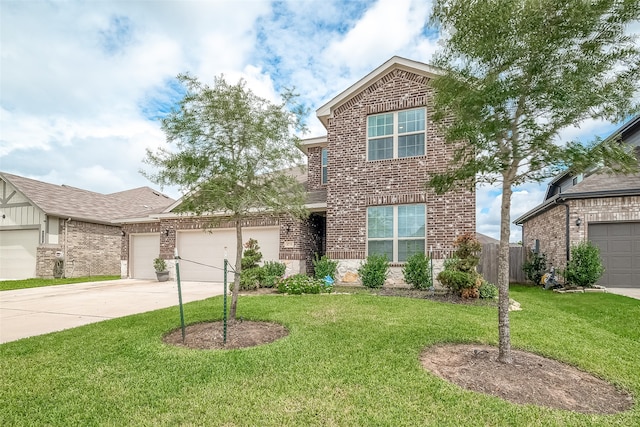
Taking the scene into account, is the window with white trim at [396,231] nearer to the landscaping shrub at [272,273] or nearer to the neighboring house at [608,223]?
the landscaping shrub at [272,273]

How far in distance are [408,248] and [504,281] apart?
6405 millimetres

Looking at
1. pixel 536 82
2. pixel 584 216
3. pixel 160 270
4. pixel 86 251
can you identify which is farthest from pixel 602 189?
pixel 86 251

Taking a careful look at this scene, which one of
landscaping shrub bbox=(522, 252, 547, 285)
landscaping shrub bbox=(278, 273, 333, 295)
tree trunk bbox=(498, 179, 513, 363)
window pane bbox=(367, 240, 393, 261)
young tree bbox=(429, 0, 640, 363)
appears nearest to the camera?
young tree bbox=(429, 0, 640, 363)

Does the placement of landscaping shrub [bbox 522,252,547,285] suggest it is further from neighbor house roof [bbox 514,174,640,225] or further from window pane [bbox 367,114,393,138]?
window pane [bbox 367,114,393,138]

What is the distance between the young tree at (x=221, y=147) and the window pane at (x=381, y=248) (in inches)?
229

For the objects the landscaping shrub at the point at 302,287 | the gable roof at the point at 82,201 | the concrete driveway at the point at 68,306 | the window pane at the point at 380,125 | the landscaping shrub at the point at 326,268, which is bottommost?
the concrete driveway at the point at 68,306

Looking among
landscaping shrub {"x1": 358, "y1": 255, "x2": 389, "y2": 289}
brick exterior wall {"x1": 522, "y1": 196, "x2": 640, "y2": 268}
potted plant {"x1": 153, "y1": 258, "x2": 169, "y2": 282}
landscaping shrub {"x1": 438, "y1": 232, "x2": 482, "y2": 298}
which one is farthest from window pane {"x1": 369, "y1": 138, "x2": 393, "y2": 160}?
potted plant {"x1": 153, "y1": 258, "x2": 169, "y2": 282}

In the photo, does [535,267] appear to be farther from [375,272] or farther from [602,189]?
[375,272]

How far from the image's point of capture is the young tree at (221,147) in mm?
5391

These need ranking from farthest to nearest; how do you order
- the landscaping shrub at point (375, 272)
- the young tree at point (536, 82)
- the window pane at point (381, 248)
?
1. the window pane at point (381, 248)
2. the landscaping shrub at point (375, 272)
3. the young tree at point (536, 82)

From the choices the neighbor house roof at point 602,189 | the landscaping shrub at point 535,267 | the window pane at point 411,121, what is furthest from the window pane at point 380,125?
the landscaping shrub at point 535,267

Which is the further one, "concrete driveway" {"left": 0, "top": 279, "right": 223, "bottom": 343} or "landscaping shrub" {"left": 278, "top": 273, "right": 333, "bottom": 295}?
"landscaping shrub" {"left": 278, "top": 273, "right": 333, "bottom": 295}

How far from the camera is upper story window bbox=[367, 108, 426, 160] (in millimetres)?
10570

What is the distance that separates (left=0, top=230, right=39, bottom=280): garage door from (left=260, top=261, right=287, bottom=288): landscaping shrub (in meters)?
13.0
